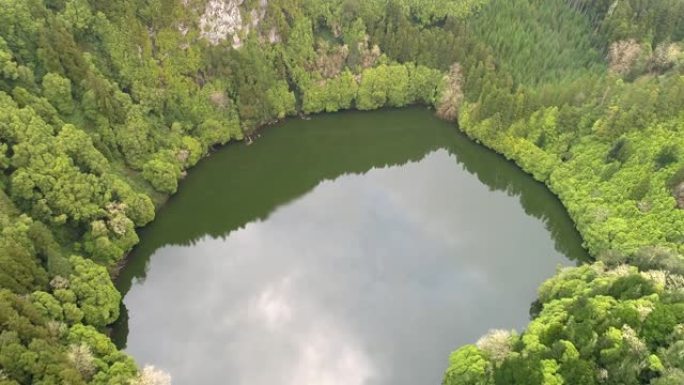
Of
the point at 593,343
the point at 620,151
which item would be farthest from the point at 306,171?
the point at 593,343

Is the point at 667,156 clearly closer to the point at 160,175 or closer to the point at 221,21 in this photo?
the point at 160,175

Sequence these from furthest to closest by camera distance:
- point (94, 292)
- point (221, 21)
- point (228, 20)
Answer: point (228, 20) < point (221, 21) < point (94, 292)

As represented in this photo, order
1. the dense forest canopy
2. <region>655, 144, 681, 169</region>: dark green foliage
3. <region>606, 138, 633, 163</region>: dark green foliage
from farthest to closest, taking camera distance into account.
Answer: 1. <region>606, 138, 633, 163</region>: dark green foliage
2. <region>655, 144, 681, 169</region>: dark green foliage
3. the dense forest canopy

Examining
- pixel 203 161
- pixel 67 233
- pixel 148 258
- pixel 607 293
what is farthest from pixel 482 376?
pixel 203 161

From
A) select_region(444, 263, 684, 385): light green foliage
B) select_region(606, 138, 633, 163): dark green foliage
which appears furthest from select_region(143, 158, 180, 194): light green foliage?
select_region(606, 138, 633, 163): dark green foliage

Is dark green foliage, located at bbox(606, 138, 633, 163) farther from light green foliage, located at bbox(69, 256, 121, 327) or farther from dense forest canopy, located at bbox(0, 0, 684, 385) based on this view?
light green foliage, located at bbox(69, 256, 121, 327)

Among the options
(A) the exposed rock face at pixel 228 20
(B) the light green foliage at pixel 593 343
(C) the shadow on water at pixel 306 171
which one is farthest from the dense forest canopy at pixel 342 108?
(C) the shadow on water at pixel 306 171

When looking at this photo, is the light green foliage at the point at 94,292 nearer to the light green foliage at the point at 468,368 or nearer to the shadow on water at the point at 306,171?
the shadow on water at the point at 306,171

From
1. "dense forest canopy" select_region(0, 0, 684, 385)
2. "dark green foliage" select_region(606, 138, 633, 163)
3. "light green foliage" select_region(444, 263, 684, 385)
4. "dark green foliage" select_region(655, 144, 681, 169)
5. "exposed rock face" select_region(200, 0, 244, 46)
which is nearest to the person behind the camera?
"light green foliage" select_region(444, 263, 684, 385)
